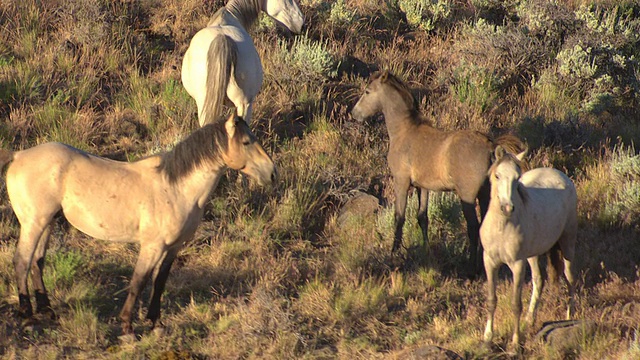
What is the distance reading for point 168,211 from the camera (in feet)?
19.7

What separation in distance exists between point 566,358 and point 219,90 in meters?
4.70

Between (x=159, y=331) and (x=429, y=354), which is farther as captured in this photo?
(x=159, y=331)

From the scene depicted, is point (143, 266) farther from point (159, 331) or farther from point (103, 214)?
point (159, 331)

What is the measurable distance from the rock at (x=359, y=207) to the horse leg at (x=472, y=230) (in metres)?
1.56

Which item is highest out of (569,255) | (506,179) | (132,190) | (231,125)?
(231,125)

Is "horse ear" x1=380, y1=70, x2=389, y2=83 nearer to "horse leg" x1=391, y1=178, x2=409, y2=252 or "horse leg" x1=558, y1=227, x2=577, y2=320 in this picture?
"horse leg" x1=391, y1=178, x2=409, y2=252

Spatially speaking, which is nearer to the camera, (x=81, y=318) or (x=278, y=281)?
(x=81, y=318)

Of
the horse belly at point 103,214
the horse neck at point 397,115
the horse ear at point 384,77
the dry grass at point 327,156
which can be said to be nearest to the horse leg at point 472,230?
the dry grass at point 327,156

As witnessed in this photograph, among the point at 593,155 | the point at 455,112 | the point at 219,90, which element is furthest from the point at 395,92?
the point at 593,155

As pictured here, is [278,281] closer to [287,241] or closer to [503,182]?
[287,241]

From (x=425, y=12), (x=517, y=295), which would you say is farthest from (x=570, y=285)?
(x=425, y=12)

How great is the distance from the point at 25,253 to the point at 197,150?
5.05 ft

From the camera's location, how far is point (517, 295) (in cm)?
618

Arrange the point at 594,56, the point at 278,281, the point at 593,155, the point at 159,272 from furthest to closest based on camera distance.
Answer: the point at 594,56 → the point at 593,155 → the point at 278,281 → the point at 159,272
